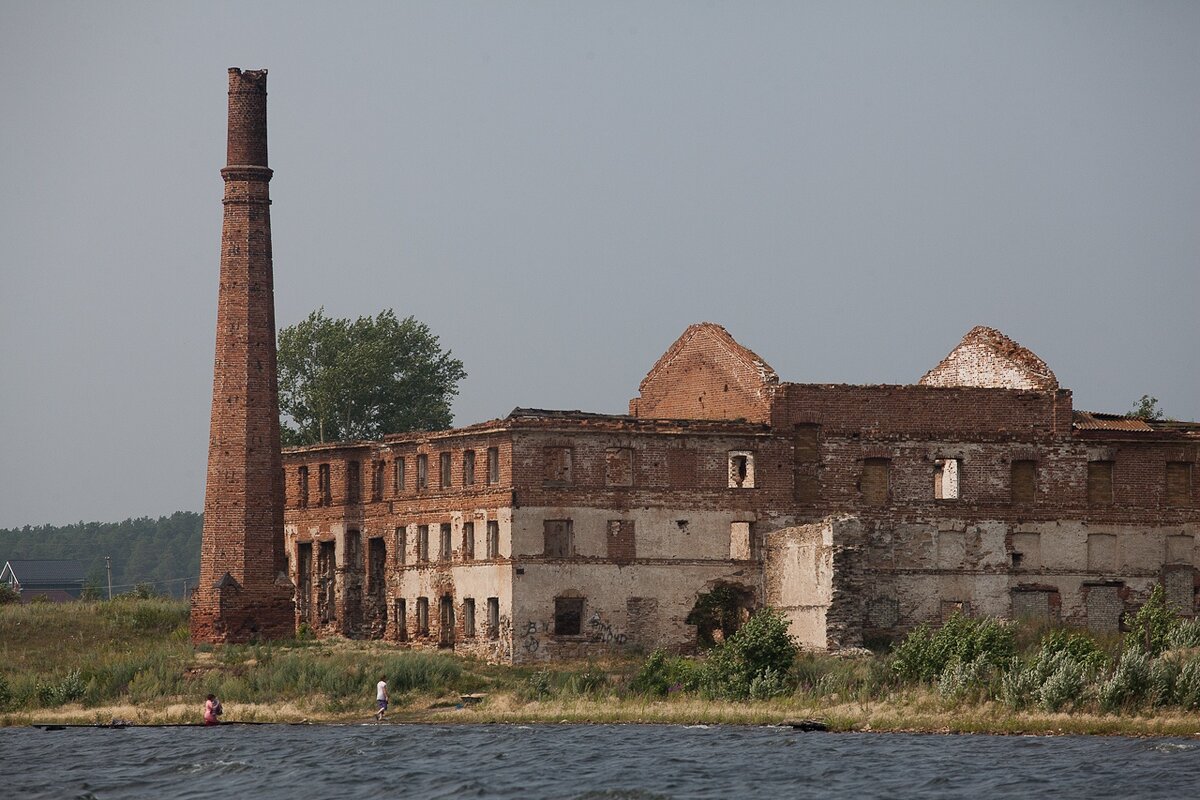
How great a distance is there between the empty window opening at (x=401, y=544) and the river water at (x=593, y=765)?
51.1 feet

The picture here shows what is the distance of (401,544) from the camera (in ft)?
202

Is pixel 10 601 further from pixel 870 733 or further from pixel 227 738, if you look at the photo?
pixel 870 733

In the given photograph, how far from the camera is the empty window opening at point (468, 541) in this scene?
Result: 190ft

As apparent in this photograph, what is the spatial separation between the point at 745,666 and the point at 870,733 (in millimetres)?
5157

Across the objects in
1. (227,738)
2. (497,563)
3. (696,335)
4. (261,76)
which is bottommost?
(227,738)

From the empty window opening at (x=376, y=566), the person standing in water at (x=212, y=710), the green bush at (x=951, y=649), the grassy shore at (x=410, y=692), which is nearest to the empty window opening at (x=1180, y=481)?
the grassy shore at (x=410, y=692)

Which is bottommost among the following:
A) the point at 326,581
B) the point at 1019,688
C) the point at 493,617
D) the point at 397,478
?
the point at 1019,688

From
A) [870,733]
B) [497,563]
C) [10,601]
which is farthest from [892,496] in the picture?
[10,601]

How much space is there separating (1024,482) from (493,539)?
15.3 meters

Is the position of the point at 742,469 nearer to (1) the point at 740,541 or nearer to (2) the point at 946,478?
(1) the point at 740,541

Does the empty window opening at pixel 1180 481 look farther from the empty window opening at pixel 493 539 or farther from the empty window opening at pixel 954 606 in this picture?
the empty window opening at pixel 493 539

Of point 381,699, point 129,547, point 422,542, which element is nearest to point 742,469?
point 422,542

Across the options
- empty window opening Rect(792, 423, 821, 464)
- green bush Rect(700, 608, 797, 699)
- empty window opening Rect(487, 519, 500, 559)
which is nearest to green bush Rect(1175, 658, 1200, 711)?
green bush Rect(700, 608, 797, 699)

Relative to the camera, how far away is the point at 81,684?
5100 centimetres
